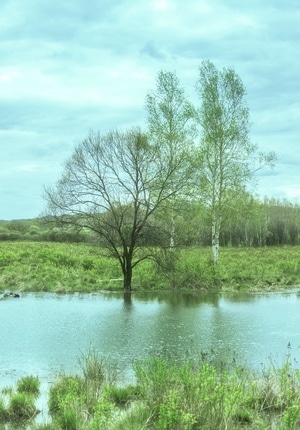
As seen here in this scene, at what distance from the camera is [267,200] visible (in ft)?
422

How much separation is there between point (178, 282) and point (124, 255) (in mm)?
3144

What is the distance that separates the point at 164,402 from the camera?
322 inches

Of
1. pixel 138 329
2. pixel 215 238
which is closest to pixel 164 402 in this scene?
pixel 138 329

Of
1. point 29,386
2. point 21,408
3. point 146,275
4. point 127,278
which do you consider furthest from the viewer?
point 146,275

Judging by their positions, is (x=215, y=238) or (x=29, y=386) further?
(x=215, y=238)

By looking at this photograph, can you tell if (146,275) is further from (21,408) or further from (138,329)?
(21,408)

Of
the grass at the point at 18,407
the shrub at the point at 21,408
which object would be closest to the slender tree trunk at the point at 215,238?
the grass at the point at 18,407

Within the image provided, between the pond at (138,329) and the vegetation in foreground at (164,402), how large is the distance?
115cm

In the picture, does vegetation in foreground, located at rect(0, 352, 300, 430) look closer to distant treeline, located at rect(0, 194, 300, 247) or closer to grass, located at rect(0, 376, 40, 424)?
grass, located at rect(0, 376, 40, 424)

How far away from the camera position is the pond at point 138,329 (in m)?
13.7

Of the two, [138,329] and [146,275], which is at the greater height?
[146,275]

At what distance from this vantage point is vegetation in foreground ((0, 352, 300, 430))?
25.4 ft

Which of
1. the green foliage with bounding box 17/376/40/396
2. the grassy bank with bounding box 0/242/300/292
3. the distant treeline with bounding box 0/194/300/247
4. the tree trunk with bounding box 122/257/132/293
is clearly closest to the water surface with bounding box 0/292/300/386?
the green foliage with bounding box 17/376/40/396

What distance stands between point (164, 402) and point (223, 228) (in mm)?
44373
